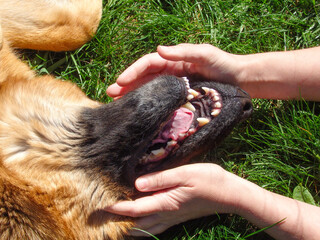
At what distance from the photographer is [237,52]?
317 cm

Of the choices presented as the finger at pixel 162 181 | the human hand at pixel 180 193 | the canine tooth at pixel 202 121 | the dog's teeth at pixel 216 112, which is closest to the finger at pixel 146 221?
the human hand at pixel 180 193

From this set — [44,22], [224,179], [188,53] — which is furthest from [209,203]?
[44,22]

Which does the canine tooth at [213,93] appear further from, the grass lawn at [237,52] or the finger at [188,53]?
the grass lawn at [237,52]

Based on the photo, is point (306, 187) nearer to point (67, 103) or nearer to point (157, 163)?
point (157, 163)

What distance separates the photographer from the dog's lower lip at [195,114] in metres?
2.38

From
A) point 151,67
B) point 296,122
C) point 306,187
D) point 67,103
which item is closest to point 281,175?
point 306,187

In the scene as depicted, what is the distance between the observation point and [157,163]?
7.84ft

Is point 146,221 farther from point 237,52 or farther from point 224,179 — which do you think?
point 237,52

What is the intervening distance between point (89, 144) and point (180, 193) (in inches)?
27.7

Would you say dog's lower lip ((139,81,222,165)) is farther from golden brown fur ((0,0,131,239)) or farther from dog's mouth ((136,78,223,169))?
golden brown fur ((0,0,131,239))

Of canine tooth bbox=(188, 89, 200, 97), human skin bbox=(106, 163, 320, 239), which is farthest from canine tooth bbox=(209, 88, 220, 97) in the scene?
human skin bbox=(106, 163, 320, 239)

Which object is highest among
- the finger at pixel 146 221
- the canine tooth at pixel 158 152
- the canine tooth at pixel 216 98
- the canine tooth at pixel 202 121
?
the canine tooth at pixel 216 98

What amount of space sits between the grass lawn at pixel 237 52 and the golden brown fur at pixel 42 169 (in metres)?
0.65

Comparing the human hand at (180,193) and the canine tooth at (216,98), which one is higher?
the canine tooth at (216,98)
